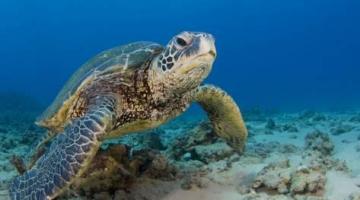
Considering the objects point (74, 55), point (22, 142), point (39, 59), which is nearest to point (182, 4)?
point (74, 55)

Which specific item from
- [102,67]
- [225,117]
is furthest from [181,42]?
[225,117]

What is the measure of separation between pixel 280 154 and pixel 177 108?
2036 millimetres

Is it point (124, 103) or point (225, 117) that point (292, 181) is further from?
point (124, 103)

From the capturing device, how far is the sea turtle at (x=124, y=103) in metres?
3.72

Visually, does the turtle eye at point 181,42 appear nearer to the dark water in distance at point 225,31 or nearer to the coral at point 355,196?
the coral at point 355,196

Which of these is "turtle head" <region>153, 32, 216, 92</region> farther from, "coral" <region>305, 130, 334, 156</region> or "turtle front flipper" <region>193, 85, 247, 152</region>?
"coral" <region>305, 130, 334, 156</region>

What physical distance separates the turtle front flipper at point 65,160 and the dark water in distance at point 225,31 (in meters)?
114

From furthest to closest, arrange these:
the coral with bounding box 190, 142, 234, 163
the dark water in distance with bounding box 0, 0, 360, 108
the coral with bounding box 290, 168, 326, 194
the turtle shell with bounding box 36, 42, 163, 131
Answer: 1. the dark water in distance with bounding box 0, 0, 360, 108
2. the coral with bounding box 190, 142, 234, 163
3. the turtle shell with bounding box 36, 42, 163, 131
4. the coral with bounding box 290, 168, 326, 194

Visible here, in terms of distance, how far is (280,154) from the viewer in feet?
20.9

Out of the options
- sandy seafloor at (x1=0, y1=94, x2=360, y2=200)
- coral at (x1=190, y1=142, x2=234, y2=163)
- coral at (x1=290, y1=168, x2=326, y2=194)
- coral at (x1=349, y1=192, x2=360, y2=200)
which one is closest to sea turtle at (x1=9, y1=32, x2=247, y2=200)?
→ coral at (x1=190, y1=142, x2=234, y2=163)

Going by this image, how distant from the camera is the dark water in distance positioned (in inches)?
5094

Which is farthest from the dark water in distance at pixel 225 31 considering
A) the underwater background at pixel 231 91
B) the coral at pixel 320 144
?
the coral at pixel 320 144

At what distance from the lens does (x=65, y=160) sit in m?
3.63

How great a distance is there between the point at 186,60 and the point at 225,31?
160 meters
